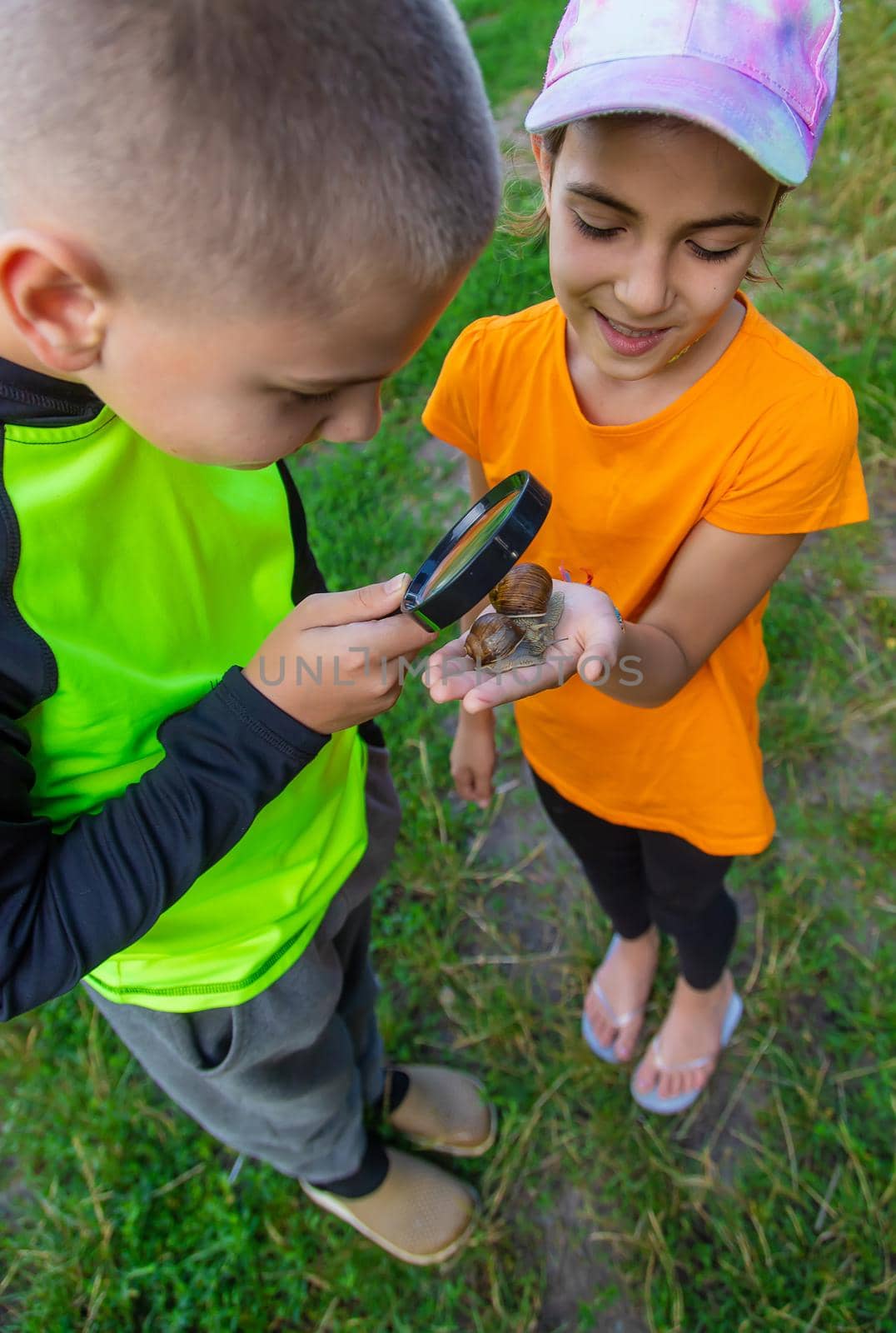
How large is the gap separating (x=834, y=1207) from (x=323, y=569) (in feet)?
7.84

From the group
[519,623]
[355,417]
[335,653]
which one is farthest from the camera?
[519,623]

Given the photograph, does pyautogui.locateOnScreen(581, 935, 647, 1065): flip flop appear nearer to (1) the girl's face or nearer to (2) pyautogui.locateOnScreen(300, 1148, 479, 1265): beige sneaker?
(2) pyautogui.locateOnScreen(300, 1148, 479, 1265): beige sneaker

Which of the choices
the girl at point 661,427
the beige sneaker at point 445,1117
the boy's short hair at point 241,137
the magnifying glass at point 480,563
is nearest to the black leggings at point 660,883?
the girl at point 661,427

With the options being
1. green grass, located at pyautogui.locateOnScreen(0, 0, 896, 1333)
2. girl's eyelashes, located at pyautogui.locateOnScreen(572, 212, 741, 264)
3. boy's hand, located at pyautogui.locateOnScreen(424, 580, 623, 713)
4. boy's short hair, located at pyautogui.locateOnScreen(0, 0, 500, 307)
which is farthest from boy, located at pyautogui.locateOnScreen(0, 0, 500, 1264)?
green grass, located at pyautogui.locateOnScreen(0, 0, 896, 1333)

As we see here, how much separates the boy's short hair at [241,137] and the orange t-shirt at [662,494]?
64 centimetres

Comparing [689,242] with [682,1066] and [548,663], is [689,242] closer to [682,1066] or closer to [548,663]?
[548,663]

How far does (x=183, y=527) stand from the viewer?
46.9 inches

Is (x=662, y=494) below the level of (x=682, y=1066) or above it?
above


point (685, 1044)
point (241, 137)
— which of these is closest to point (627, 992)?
point (685, 1044)

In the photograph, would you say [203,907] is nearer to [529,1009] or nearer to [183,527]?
[183,527]

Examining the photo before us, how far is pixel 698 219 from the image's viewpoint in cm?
117

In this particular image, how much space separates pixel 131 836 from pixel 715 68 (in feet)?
3.74

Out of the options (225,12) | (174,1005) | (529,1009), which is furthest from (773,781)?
(225,12)

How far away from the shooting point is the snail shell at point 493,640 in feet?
4.76
